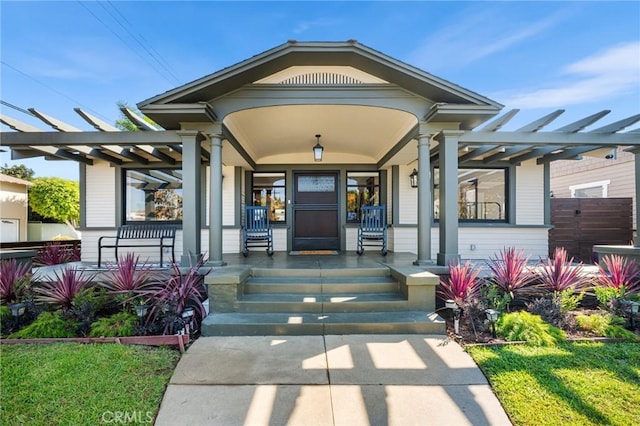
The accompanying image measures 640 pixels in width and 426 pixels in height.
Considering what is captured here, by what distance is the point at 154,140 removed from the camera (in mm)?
4723

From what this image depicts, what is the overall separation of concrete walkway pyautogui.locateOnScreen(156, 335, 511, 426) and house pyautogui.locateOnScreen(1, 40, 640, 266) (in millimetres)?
1841

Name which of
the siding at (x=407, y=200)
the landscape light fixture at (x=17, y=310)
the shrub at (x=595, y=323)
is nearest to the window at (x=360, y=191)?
the siding at (x=407, y=200)

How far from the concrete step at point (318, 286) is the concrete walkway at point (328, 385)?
87 centimetres

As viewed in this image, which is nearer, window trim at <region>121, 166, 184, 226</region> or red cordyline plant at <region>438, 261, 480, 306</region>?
red cordyline plant at <region>438, 261, 480, 306</region>

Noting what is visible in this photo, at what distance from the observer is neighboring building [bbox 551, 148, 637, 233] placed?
907 centimetres

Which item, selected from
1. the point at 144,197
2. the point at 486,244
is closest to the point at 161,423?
the point at 144,197

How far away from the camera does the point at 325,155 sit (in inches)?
286

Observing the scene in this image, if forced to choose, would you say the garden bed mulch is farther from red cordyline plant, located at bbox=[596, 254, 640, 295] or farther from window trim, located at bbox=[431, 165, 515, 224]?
window trim, located at bbox=[431, 165, 515, 224]

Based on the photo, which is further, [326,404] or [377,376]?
[377,376]

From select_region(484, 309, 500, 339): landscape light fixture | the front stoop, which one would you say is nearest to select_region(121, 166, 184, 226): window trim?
the front stoop

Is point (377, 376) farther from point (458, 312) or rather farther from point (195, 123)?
point (195, 123)

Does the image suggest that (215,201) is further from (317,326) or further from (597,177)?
(597,177)

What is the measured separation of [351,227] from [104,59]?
12785mm

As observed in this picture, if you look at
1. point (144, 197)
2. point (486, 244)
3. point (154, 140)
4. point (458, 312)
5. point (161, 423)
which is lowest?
point (161, 423)
